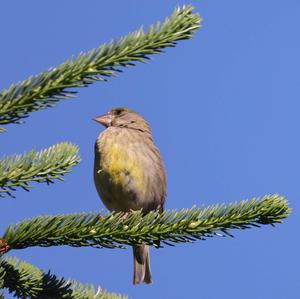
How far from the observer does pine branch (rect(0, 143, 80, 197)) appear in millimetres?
1887

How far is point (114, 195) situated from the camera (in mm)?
5297

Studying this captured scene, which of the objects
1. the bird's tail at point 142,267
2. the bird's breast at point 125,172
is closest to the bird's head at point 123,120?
the bird's breast at point 125,172

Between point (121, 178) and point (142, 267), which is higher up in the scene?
point (121, 178)

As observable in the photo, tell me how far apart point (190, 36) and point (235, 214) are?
0.78 m

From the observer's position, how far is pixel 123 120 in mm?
6488

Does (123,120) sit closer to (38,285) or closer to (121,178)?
(121,178)

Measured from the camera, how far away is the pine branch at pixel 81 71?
62.1 inches

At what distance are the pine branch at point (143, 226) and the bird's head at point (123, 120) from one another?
408 cm

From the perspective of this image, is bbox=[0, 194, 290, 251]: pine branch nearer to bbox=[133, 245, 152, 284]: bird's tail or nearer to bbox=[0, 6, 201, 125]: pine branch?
bbox=[0, 6, 201, 125]: pine branch

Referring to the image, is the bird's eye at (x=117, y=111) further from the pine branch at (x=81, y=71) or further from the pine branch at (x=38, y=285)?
the pine branch at (x=81, y=71)

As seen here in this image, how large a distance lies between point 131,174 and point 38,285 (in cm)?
312

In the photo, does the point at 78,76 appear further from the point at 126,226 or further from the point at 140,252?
the point at 140,252

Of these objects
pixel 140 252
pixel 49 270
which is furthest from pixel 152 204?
pixel 49 270

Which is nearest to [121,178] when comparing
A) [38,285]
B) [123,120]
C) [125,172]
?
[125,172]
